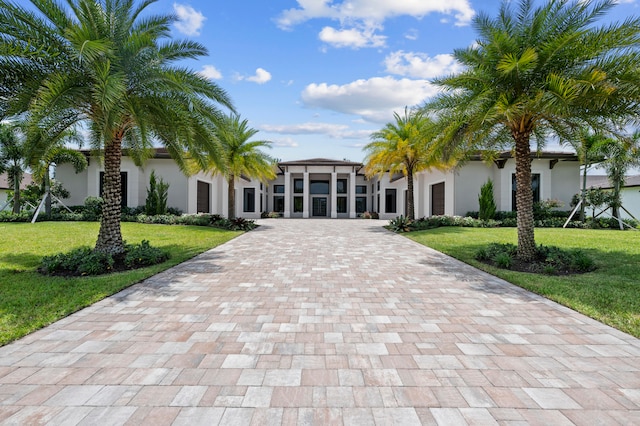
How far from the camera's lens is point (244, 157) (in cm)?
2027

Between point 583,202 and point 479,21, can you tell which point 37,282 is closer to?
point 479,21

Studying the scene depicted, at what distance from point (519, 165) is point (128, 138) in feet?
43.0

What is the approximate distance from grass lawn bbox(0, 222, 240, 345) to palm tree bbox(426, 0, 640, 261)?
8880 mm

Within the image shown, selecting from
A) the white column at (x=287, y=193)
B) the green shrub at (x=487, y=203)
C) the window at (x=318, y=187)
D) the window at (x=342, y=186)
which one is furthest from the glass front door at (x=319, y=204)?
the green shrub at (x=487, y=203)

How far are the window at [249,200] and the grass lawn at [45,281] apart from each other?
2125 cm

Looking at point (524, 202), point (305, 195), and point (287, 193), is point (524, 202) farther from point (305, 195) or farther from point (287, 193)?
point (287, 193)

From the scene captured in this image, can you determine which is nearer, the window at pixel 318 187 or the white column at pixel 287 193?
the white column at pixel 287 193

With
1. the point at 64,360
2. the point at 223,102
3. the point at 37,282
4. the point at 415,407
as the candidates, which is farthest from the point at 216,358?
the point at 223,102

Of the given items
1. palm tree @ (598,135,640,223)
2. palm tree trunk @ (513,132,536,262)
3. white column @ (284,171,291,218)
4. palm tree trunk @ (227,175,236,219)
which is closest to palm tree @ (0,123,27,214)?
palm tree trunk @ (227,175,236,219)

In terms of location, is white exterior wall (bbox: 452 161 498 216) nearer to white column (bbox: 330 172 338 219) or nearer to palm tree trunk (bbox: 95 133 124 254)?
white column (bbox: 330 172 338 219)

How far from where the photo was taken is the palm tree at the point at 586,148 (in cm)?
1120

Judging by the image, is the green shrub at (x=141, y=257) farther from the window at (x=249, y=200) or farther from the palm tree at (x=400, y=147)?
the window at (x=249, y=200)

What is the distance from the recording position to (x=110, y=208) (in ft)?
28.5

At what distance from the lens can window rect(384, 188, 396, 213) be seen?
3400 centimetres
